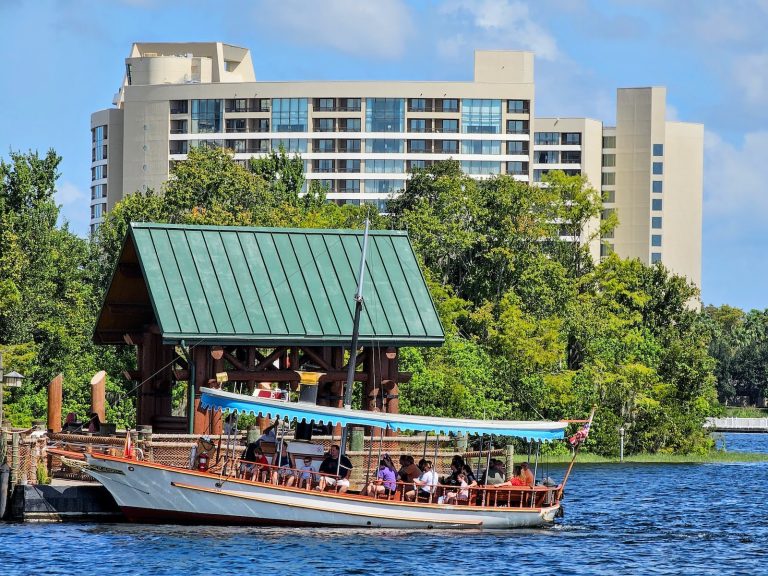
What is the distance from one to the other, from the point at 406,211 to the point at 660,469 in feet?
83.4

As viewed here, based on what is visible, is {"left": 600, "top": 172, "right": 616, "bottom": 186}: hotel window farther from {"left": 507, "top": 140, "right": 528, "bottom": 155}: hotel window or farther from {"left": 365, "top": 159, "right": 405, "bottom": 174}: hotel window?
{"left": 365, "top": 159, "right": 405, "bottom": 174}: hotel window

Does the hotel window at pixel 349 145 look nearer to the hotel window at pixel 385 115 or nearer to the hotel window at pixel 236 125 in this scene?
the hotel window at pixel 385 115

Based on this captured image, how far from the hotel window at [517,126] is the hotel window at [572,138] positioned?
974 cm

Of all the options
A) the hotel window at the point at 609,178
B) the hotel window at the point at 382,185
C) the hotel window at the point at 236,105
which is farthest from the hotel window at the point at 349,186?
the hotel window at the point at 609,178

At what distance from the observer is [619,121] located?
175 meters

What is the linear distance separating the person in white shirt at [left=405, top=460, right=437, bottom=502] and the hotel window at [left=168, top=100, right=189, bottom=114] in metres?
122

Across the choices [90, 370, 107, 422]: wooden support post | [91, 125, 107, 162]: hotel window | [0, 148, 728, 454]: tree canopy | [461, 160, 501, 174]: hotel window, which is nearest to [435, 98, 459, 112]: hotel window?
[461, 160, 501, 174]: hotel window

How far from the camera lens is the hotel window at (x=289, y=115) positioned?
160 m

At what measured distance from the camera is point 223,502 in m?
42.0

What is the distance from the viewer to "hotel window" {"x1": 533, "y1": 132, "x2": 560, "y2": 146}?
172m

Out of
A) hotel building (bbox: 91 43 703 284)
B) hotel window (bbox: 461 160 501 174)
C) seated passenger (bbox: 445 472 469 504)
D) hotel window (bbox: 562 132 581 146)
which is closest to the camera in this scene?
seated passenger (bbox: 445 472 469 504)

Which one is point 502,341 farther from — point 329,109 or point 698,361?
point 329,109

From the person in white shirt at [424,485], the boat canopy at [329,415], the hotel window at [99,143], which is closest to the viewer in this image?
the boat canopy at [329,415]

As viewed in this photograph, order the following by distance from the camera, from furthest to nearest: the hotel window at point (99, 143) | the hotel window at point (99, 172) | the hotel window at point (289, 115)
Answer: the hotel window at point (99, 172) < the hotel window at point (99, 143) < the hotel window at point (289, 115)
